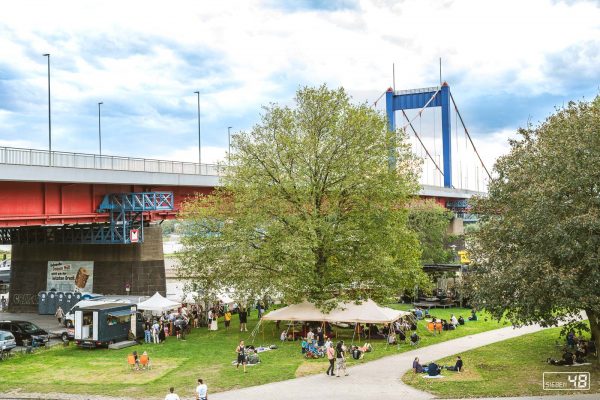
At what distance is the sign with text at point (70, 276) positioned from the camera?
4766 centimetres

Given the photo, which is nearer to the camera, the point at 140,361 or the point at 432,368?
the point at 432,368

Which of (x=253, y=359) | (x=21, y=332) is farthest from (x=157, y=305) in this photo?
(x=253, y=359)

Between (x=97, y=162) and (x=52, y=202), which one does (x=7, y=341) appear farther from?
(x=97, y=162)

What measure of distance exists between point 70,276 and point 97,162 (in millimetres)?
15879

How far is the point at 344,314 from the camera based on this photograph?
29094mm

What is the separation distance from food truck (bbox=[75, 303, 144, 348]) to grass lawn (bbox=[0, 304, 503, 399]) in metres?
0.61

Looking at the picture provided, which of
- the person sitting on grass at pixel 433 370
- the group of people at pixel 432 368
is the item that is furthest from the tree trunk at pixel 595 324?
the person sitting on grass at pixel 433 370

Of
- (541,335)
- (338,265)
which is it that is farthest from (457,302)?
(338,265)

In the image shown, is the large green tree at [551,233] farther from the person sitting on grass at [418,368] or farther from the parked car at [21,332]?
the parked car at [21,332]

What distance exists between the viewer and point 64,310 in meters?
47.1

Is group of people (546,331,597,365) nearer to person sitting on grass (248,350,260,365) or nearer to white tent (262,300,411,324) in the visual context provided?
white tent (262,300,411,324)

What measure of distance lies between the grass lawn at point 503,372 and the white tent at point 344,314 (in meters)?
4.15

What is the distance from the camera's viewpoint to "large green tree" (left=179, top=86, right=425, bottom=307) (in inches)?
1179

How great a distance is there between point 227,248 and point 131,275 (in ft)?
57.1
